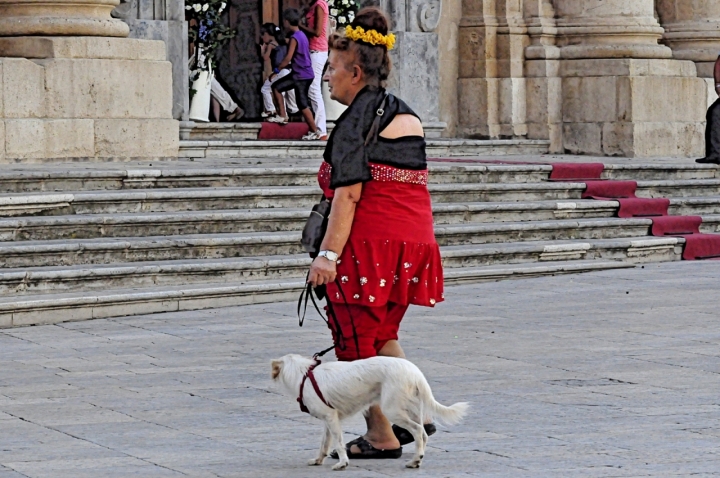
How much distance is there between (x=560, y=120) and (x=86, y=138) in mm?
7379

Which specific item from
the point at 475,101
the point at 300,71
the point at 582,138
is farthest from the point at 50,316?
the point at 582,138

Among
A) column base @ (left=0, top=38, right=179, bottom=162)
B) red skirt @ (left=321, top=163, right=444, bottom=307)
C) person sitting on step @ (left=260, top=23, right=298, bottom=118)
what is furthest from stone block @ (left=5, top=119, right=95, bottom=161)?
red skirt @ (left=321, top=163, right=444, bottom=307)

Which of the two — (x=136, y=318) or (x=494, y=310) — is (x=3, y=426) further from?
(x=494, y=310)

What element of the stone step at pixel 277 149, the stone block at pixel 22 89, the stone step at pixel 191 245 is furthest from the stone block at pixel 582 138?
the stone block at pixel 22 89

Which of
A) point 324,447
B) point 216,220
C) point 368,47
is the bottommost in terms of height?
point 324,447

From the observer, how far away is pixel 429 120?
1795cm

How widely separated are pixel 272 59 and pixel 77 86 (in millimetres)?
5691

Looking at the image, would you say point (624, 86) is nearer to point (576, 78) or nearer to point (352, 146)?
point (576, 78)

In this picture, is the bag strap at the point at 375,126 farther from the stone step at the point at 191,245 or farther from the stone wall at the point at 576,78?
the stone wall at the point at 576,78

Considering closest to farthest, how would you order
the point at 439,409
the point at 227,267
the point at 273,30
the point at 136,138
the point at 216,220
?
the point at 439,409 < the point at 227,267 < the point at 216,220 < the point at 136,138 < the point at 273,30

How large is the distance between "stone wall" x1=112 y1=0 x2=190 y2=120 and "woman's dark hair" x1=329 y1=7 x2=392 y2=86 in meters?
9.24

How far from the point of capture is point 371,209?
5.80 metres

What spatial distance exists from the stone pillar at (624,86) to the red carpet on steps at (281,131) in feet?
11.2

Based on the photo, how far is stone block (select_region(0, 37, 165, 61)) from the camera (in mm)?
12922
